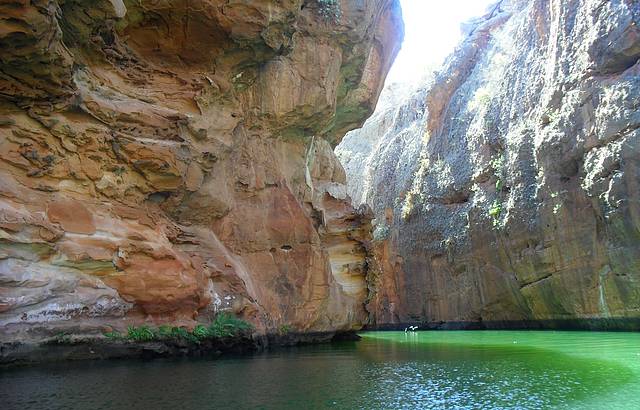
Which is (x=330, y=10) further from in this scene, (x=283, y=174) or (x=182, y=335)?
(x=182, y=335)

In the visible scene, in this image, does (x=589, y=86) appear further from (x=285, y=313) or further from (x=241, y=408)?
(x=241, y=408)

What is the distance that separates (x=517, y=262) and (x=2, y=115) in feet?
83.5

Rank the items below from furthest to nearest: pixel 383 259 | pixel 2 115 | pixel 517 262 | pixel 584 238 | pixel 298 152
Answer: pixel 383 259, pixel 517 262, pixel 584 238, pixel 298 152, pixel 2 115

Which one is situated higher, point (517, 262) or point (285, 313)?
point (517, 262)

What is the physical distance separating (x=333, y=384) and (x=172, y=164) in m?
8.19

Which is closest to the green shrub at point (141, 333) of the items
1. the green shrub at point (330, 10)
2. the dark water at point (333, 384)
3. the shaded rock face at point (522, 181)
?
the dark water at point (333, 384)

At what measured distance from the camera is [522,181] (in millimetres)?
29078

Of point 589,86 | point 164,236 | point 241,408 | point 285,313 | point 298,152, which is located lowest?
point 241,408

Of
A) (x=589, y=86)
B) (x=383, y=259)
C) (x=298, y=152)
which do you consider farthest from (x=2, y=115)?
(x=383, y=259)

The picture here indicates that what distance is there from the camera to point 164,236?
1415 cm

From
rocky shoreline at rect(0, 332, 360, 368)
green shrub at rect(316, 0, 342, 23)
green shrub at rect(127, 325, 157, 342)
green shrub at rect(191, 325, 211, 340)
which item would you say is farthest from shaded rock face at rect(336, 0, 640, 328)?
green shrub at rect(127, 325, 157, 342)

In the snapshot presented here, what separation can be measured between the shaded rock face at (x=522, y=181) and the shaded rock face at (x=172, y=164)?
25.5ft

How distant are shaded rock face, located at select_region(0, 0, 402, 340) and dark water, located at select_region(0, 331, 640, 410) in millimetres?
1985

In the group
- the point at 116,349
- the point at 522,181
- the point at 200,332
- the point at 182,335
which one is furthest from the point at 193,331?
the point at 522,181
